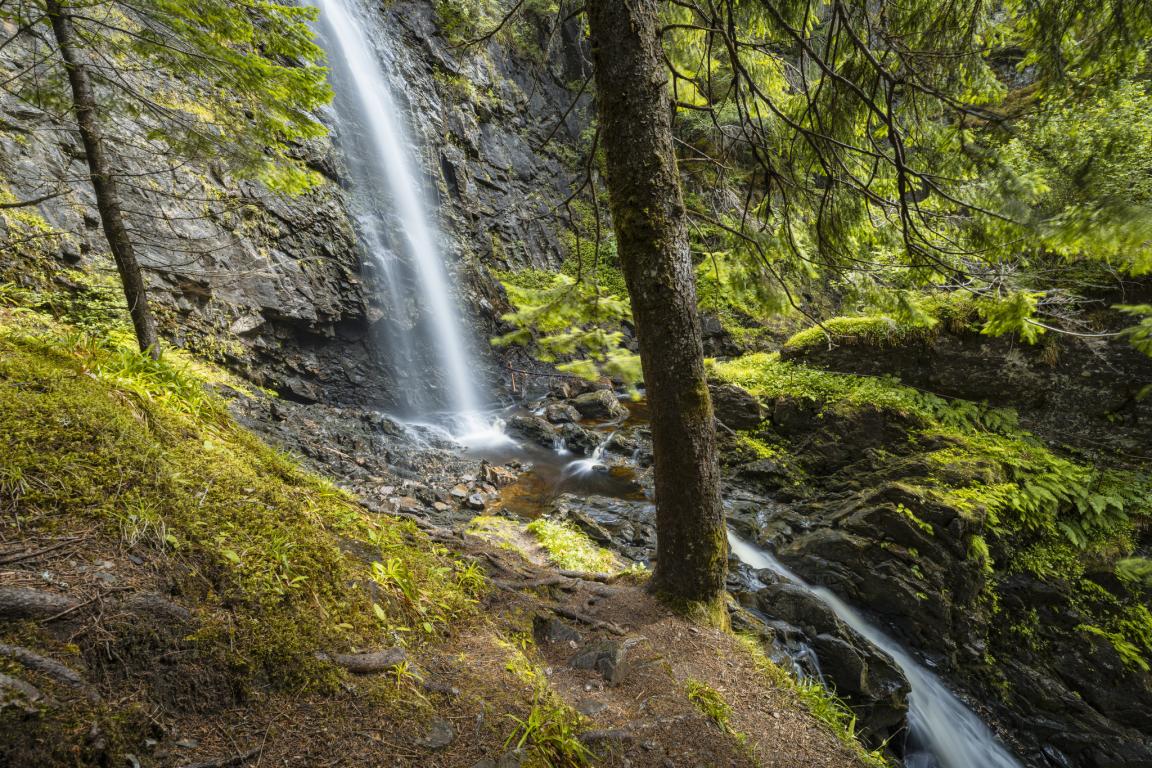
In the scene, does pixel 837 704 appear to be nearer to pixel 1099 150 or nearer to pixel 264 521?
pixel 1099 150

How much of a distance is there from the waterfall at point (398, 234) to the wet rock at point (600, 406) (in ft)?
10.0

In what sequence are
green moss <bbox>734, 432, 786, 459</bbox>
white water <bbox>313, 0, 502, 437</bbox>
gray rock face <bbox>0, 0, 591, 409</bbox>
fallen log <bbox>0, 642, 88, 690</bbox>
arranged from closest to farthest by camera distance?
fallen log <bbox>0, 642, 88, 690</bbox> → gray rock face <bbox>0, 0, 591, 409</bbox> → green moss <bbox>734, 432, 786, 459</bbox> → white water <bbox>313, 0, 502, 437</bbox>

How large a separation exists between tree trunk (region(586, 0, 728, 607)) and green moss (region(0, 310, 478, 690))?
175cm

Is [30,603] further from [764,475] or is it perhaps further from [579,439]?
[579,439]

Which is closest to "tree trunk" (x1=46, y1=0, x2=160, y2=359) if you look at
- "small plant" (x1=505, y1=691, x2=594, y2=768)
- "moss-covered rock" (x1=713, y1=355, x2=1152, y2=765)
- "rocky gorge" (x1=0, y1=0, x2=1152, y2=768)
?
"rocky gorge" (x1=0, y1=0, x2=1152, y2=768)

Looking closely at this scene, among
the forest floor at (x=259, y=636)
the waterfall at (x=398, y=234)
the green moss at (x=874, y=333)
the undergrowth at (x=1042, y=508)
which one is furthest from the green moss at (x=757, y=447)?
the waterfall at (x=398, y=234)

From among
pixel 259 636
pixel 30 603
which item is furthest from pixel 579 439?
pixel 30 603

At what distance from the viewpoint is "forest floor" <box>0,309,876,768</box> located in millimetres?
1492

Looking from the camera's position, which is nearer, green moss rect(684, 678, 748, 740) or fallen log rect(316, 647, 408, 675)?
fallen log rect(316, 647, 408, 675)

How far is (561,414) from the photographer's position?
1277 cm

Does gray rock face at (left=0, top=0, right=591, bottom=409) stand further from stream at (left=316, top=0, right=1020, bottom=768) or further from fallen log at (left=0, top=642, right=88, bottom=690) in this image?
fallen log at (left=0, top=642, right=88, bottom=690)

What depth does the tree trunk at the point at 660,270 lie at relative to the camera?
291 centimetres

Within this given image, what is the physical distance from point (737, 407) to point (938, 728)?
17.8 feet

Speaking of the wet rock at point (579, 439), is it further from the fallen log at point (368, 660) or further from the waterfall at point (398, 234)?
the fallen log at point (368, 660)
